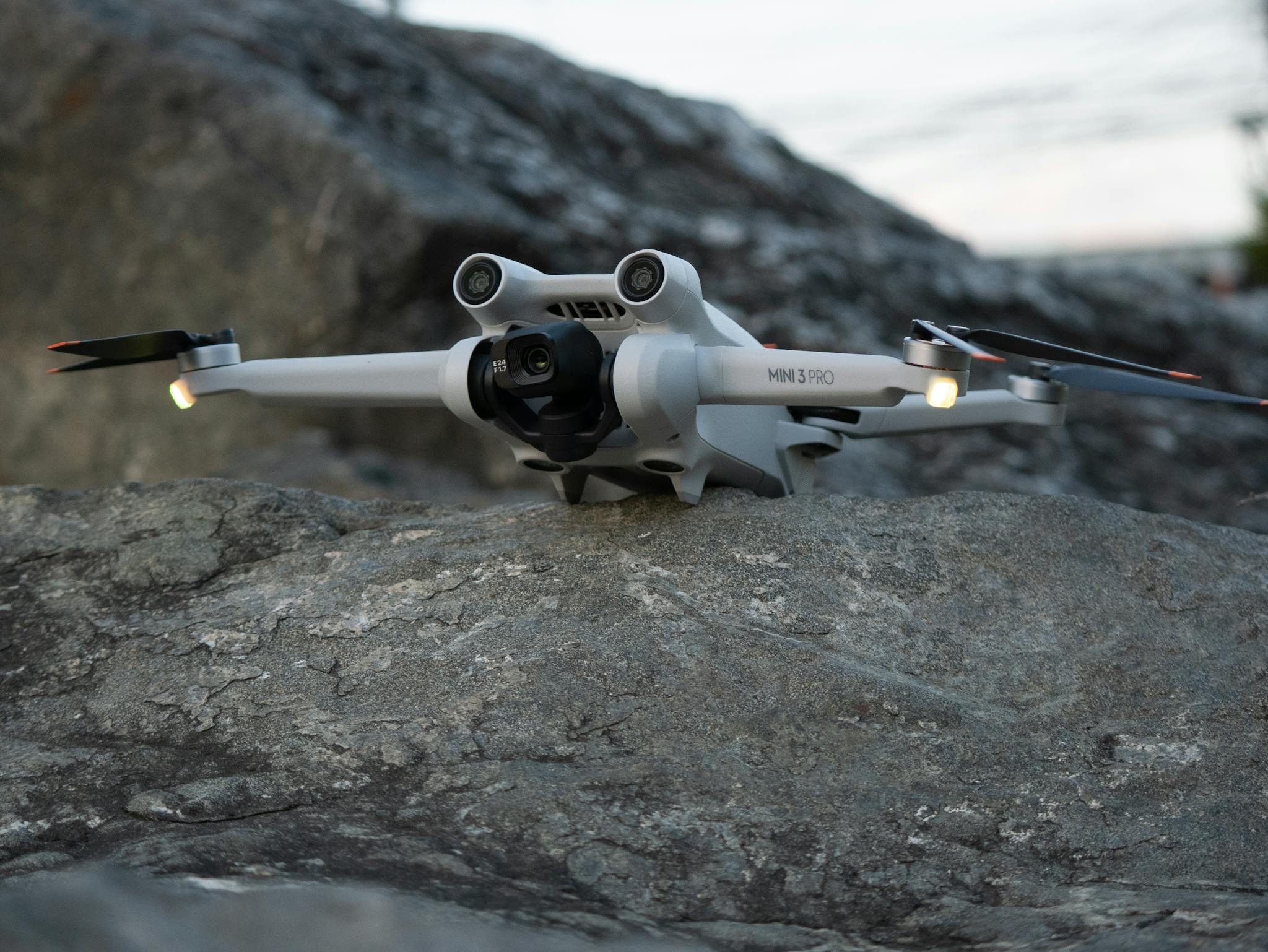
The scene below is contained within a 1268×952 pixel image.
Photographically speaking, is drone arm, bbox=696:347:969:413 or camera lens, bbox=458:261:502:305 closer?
drone arm, bbox=696:347:969:413

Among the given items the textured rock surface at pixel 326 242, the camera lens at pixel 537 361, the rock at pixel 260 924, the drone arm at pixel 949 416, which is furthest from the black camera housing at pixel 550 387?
the textured rock surface at pixel 326 242

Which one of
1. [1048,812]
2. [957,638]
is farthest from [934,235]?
[1048,812]

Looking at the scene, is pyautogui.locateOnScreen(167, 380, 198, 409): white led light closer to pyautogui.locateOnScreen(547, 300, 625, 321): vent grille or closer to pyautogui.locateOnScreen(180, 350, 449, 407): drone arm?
pyautogui.locateOnScreen(180, 350, 449, 407): drone arm

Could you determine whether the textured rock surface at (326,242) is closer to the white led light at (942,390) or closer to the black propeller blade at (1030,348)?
the black propeller blade at (1030,348)

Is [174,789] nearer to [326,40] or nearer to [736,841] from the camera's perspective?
[736,841]

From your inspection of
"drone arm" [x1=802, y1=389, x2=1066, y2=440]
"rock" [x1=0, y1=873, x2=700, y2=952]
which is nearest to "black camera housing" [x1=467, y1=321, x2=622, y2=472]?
"drone arm" [x1=802, y1=389, x2=1066, y2=440]

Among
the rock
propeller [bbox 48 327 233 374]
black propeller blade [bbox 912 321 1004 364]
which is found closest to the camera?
the rock
